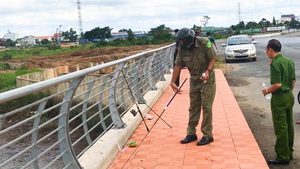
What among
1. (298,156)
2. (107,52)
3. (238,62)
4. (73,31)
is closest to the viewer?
(298,156)

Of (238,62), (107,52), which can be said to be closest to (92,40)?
(107,52)

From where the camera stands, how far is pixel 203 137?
5.07 meters

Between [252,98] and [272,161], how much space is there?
5253mm

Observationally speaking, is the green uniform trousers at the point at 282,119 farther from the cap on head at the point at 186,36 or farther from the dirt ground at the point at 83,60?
the dirt ground at the point at 83,60

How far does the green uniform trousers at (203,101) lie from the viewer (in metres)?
4.89

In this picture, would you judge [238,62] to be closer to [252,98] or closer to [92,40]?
[252,98]

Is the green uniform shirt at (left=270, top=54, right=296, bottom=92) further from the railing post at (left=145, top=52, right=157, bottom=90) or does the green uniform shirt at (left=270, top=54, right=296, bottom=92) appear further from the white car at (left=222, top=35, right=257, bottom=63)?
the white car at (left=222, top=35, right=257, bottom=63)

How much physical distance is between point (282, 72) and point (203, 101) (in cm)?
103

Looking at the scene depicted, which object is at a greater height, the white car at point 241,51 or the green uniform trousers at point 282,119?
the white car at point 241,51

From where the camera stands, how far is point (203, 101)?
16.1 ft

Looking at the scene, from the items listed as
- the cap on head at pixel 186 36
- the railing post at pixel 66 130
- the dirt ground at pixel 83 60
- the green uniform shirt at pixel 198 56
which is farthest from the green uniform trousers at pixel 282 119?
the dirt ground at pixel 83 60

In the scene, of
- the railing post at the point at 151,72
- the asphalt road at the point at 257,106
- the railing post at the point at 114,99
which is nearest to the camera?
the railing post at the point at 114,99

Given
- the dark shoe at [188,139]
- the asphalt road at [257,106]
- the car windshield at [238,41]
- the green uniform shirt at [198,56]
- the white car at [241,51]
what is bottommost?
the asphalt road at [257,106]

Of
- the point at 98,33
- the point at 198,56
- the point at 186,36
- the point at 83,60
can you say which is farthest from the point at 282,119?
the point at 98,33
